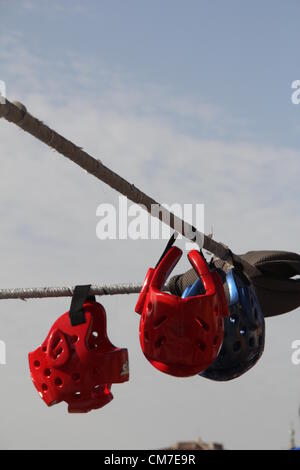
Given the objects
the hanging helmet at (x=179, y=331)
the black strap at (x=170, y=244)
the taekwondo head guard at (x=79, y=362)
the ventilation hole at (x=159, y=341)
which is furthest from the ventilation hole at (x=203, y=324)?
the taekwondo head guard at (x=79, y=362)

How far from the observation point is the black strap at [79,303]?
448cm

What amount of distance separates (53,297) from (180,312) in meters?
0.97

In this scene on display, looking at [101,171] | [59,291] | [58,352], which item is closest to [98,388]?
[58,352]

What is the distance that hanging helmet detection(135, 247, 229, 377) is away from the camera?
13.3ft

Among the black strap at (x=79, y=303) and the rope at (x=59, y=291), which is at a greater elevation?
the rope at (x=59, y=291)

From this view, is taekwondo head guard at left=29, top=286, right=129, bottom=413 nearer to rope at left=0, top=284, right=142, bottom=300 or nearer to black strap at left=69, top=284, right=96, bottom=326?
black strap at left=69, top=284, right=96, bottom=326

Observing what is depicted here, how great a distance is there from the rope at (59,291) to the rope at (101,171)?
1.56 ft

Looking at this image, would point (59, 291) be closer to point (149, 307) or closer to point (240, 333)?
point (149, 307)

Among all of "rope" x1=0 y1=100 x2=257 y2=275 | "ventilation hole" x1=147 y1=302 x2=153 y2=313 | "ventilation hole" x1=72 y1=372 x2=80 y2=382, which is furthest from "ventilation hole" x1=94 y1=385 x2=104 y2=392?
"rope" x1=0 y1=100 x2=257 y2=275

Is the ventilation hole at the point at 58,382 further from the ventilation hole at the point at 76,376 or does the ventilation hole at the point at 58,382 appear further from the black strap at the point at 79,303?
the black strap at the point at 79,303

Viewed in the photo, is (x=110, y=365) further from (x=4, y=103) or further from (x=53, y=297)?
(x=4, y=103)

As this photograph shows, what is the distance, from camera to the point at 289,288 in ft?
16.5

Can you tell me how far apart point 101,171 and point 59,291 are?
119 centimetres
